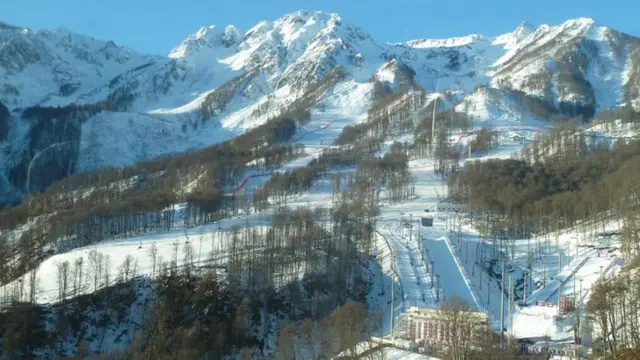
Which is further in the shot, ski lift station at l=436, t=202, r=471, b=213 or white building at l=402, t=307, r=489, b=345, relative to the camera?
ski lift station at l=436, t=202, r=471, b=213

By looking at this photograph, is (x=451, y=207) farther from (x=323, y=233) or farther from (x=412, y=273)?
(x=412, y=273)

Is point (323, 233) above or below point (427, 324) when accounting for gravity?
above

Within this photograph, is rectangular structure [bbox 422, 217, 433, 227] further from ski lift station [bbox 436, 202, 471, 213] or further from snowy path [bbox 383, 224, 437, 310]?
ski lift station [bbox 436, 202, 471, 213]

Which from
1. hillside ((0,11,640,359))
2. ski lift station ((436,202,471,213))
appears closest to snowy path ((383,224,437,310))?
hillside ((0,11,640,359))

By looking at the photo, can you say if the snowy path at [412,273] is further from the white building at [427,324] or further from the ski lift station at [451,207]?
the ski lift station at [451,207]

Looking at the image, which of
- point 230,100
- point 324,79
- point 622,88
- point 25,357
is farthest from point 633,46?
point 25,357

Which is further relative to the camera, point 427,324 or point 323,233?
point 323,233

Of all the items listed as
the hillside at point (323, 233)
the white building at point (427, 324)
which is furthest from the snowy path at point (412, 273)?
the white building at point (427, 324)

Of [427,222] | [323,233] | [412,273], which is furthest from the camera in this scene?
[427,222]

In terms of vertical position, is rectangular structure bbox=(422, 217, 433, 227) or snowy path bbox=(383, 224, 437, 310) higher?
rectangular structure bbox=(422, 217, 433, 227)

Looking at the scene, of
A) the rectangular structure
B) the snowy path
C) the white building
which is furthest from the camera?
the rectangular structure

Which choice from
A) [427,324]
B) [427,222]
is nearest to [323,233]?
[427,222]
